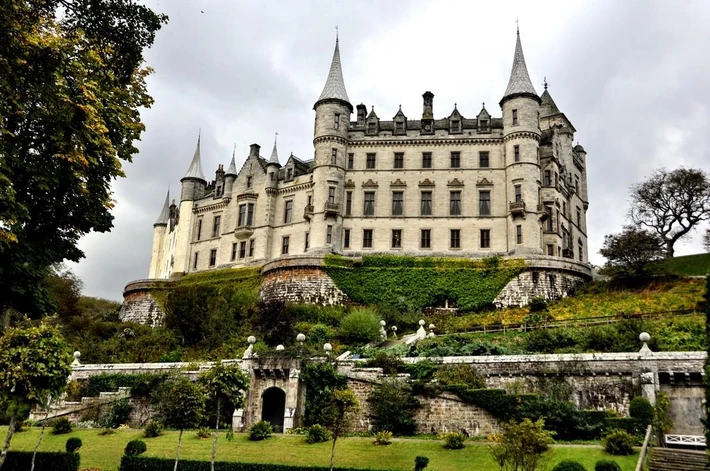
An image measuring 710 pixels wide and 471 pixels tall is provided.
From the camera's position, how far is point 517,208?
4981 cm

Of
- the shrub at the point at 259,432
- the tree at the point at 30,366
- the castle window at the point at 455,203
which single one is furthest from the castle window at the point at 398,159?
the tree at the point at 30,366

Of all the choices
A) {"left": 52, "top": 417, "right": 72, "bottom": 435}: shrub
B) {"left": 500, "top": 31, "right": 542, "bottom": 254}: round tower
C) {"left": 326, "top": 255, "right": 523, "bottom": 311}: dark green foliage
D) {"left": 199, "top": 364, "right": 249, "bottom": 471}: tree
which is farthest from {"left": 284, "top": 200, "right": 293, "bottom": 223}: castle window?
{"left": 199, "top": 364, "right": 249, "bottom": 471}: tree

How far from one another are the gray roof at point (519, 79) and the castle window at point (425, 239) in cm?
1220

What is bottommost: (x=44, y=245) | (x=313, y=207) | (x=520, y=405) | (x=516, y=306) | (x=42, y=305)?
(x=520, y=405)

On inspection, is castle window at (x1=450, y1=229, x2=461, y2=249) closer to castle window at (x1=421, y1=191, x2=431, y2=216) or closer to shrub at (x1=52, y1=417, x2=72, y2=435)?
castle window at (x1=421, y1=191, x2=431, y2=216)

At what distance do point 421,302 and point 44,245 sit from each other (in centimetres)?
3009

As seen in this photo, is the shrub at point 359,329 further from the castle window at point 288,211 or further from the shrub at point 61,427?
the castle window at point 288,211

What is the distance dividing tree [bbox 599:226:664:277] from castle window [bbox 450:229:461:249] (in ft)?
36.0

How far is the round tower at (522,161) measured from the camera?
4966cm

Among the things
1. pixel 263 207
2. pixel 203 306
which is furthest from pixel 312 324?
pixel 263 207

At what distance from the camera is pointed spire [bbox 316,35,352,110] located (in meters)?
55.6

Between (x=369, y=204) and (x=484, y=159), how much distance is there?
32.2 ft

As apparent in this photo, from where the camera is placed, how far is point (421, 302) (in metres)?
47.4

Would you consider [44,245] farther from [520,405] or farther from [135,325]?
[135,325]
